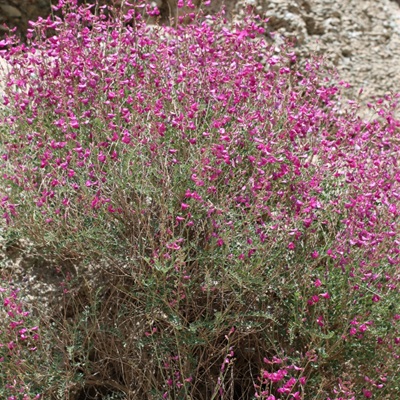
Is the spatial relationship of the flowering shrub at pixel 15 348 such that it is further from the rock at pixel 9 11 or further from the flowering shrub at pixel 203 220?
the rock at pixel 9 11

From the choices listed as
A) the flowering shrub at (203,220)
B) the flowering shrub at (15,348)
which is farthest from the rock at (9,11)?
the flowering shrub at (15,348)

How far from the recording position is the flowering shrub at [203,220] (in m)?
3.23

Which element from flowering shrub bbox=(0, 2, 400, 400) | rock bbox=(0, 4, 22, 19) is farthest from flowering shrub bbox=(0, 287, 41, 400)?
rock bbox=(0, 4, 22, 19)

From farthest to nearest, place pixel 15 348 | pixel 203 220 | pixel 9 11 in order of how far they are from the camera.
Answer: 1. pixel 9 11
2. pixel 203 220
3. pixel 15 348

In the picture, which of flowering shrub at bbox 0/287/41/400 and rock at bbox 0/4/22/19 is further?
rock at bbox 0/4/22/19

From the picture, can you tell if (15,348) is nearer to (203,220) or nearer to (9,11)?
(203,220)

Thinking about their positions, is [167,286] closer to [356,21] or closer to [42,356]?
[42,356]

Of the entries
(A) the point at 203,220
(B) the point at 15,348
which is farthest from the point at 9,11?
(B) the point at 15,348

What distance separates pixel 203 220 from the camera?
3467 millimetres

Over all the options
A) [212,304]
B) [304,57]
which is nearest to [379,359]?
[212,304]

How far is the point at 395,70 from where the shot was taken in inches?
237

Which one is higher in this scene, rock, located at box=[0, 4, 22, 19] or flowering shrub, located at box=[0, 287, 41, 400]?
rock, located at box=[0, 4, 22, 19]

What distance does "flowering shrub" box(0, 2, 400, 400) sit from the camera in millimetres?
3232

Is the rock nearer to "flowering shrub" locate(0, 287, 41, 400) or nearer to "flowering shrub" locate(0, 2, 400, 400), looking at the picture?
"flowering shrub" locate(0, 2, 400, 400)
